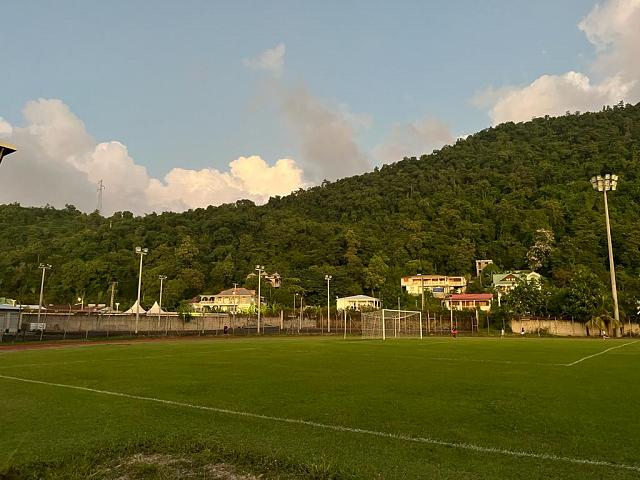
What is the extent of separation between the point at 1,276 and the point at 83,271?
47.4 feet

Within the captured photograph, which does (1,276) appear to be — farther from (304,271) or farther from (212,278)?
(304,271)

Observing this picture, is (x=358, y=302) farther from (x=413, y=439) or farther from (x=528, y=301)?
(x=413, y=439)

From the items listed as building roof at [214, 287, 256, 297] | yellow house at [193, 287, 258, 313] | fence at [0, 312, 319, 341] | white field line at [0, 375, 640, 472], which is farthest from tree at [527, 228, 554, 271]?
white field line at [0, 375, 640, 472]

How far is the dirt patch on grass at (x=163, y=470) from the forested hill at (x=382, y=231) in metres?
77.0

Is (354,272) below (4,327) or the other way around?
A: the other way around

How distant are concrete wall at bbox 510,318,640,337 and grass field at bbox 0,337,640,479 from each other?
1430 inches

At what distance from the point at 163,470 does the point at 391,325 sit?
43034 millimetres

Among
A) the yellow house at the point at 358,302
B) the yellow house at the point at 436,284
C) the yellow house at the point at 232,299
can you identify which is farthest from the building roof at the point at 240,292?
the yellow house at the point at 436,284

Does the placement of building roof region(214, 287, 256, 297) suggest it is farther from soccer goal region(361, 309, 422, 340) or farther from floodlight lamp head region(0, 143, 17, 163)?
floodlight lamp head region(0, 143, 17, 163)

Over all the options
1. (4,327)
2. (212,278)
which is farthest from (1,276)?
(4,327)

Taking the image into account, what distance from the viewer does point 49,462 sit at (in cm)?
521

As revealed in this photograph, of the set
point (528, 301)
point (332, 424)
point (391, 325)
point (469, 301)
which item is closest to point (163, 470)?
point (332, 424)

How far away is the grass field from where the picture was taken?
5.05m

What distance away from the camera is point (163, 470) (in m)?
4.96
